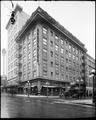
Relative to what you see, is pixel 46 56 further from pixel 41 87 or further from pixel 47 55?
pixel 41 87

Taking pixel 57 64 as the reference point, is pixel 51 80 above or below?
below

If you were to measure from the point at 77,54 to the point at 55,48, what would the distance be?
12023 millimetres

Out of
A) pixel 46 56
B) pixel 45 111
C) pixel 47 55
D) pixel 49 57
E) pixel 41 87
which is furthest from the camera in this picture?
pixel 49 57

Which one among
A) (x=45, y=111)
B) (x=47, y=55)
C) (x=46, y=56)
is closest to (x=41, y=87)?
(x=46, y=56)

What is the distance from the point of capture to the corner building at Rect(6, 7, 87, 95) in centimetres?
4584

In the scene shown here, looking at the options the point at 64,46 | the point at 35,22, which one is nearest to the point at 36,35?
the point at 35,22

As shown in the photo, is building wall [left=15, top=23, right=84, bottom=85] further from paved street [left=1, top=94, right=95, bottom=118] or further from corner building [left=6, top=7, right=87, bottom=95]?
paved street [left=1, top=94, right=95, bottom=118]

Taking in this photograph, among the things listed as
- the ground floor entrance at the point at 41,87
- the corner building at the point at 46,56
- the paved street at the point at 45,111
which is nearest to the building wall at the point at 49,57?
the corner building at the point at 46,56

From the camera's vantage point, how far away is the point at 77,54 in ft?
195

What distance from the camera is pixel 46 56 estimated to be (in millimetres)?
48594

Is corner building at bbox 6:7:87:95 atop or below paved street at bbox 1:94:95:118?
atop

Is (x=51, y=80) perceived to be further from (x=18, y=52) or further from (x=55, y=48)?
(x=18, y=52)

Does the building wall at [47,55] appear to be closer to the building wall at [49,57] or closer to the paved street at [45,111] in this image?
the building wall at [49,57]

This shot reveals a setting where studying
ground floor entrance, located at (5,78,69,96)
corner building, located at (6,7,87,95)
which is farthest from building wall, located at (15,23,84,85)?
ground floor entrance, located at (5,78,69,96)
